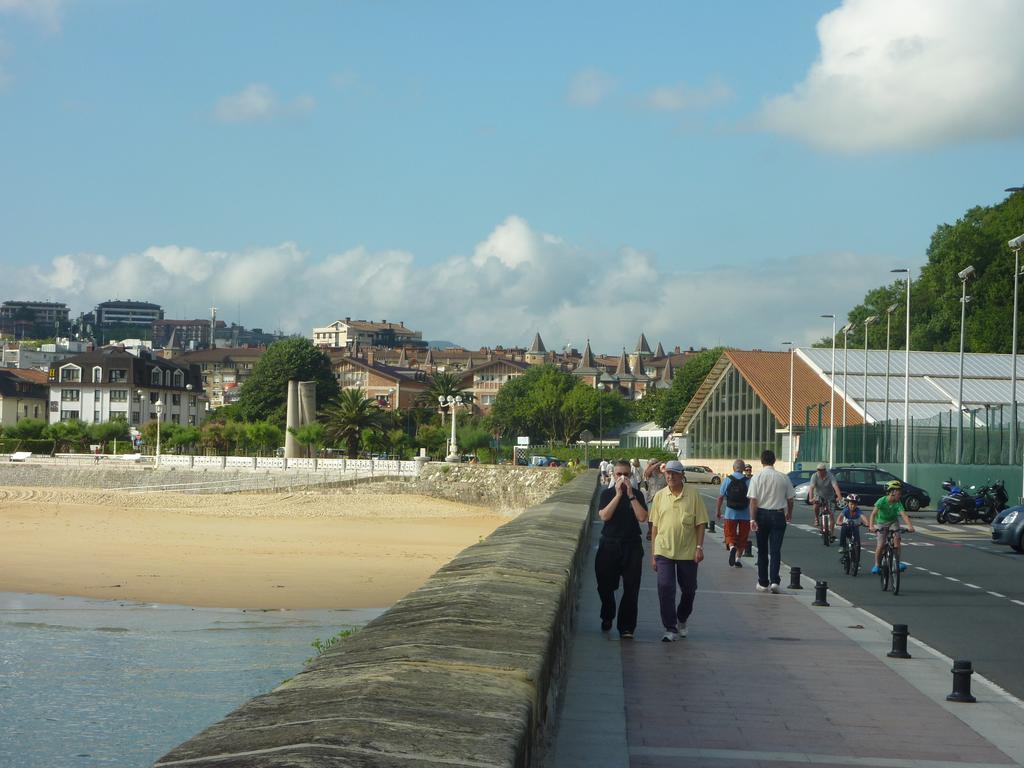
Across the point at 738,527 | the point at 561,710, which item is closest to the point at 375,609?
the point at 738,527

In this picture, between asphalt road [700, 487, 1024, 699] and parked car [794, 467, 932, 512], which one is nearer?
asphalt road [700, 487, 1024, 699]

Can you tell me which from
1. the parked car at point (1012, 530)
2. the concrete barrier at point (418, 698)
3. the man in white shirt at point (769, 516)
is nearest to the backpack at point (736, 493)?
the man in white shirt at point (769, 516)

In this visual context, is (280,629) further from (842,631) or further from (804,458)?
(804,458)

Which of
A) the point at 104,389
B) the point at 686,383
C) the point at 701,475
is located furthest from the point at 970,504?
the point at 104,389

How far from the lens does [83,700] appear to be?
15188 millimetres

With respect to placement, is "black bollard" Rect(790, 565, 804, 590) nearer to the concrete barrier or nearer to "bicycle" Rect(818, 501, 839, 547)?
"bicycle" Rect(818, 501, 839, 547)

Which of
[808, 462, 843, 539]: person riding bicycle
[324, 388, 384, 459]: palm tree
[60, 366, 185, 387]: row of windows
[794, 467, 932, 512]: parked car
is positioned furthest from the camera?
[60, 366, 185, 387]: row of windows

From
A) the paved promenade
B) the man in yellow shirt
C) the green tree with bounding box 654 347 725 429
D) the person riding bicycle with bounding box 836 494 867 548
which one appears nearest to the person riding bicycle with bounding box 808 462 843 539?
the person riding bicycle with bounding box 836 494 867 548

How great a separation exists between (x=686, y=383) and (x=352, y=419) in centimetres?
4275

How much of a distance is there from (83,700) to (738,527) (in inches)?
428

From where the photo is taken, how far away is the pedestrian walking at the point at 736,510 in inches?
797

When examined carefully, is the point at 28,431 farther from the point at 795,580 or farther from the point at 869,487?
the point at 795,580

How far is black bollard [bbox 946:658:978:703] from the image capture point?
9.41m

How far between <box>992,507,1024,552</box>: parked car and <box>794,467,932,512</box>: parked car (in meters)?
17.8
